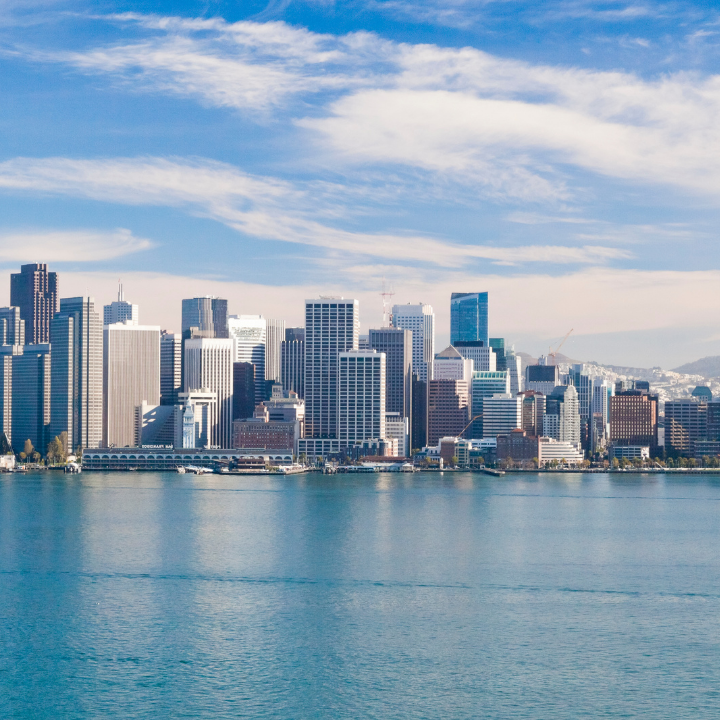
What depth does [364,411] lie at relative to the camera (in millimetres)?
123438

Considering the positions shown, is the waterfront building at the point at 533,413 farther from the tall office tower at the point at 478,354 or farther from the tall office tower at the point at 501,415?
the tall office tower at the point at 478,354

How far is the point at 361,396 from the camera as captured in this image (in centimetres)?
12381

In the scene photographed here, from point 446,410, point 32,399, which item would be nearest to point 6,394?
point 32,399

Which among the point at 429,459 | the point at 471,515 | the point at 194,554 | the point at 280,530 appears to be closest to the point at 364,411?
the point at 429,459

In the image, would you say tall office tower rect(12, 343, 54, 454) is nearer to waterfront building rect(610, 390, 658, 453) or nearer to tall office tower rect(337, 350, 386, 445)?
tall office tower rect(337, 350, 386, 445)

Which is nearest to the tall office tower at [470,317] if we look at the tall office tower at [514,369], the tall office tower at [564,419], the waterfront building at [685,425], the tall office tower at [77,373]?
the tall office tower at [514,369]

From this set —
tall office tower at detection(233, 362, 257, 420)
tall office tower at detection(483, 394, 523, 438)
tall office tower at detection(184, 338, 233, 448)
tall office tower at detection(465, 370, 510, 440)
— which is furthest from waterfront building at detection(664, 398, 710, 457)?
tall office tower at detection(184, 338, 233, 448)

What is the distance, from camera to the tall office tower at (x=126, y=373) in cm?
12481

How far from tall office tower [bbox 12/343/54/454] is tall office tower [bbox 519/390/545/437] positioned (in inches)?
2092

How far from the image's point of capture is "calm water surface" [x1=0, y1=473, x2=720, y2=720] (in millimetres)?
22141

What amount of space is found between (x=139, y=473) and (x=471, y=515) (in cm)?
5565

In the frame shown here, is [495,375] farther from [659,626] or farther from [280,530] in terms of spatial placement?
[659,626]

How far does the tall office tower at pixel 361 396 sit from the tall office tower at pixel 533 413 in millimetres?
18740

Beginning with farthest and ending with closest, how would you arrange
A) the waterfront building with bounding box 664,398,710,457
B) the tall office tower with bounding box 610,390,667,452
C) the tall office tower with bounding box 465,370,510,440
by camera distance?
the tall office tower with bounding box 465,370,510,440 → the tall office tower with bounding box 610,390,667,452 → the waterfront building with bounding box 664,398,710,457
